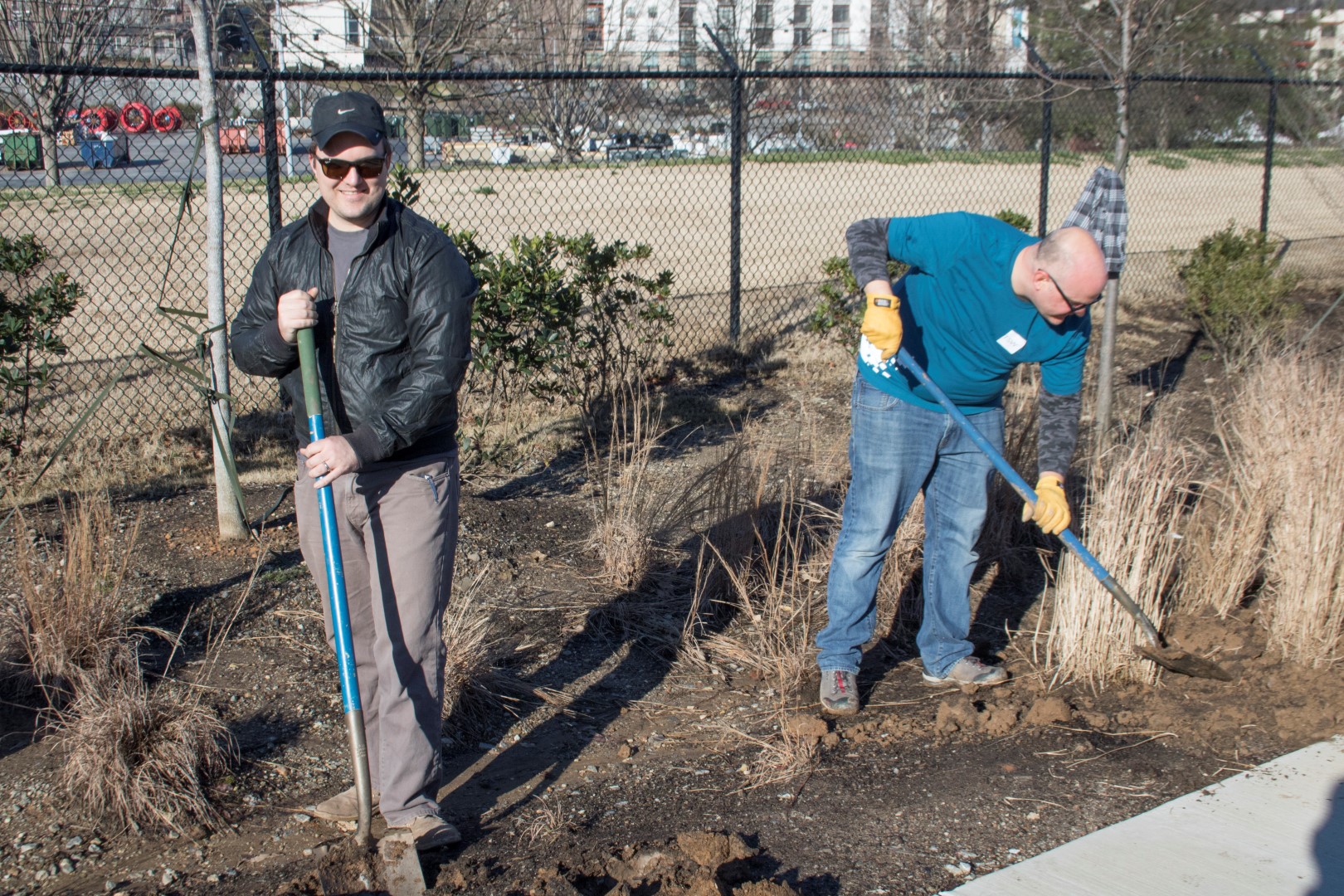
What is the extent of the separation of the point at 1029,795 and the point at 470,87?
33.1 feet

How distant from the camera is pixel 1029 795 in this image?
3.30 metres

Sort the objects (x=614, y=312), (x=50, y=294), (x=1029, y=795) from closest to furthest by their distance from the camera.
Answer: (x=1029, y=795) → (x=50, y=294) → (x=614, y=312)

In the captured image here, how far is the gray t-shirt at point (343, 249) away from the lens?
9.05ft

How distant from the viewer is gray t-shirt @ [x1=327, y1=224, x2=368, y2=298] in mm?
2758

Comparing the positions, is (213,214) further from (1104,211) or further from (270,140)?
(1104,211)

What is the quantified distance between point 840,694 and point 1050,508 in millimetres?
896

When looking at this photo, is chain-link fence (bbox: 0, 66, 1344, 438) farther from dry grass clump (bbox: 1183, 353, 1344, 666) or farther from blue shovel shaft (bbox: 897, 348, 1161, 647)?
blue shovel shaft (bbox: 897, 348, 1161, 647)

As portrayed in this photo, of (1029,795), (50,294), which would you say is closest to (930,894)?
(1029,795)

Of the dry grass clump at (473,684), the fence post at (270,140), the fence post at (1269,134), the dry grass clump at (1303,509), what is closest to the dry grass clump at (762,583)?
the dry grass clump at (473,684)

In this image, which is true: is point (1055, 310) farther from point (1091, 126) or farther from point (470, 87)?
point (1091, 126)

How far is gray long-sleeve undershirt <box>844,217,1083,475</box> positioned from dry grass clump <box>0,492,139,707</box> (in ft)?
8.41

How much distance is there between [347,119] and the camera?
265 centimetres

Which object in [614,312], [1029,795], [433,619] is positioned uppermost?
[614,312]

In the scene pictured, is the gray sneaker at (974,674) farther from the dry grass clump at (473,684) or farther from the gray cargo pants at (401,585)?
the gray cargo pants at (401,585)
